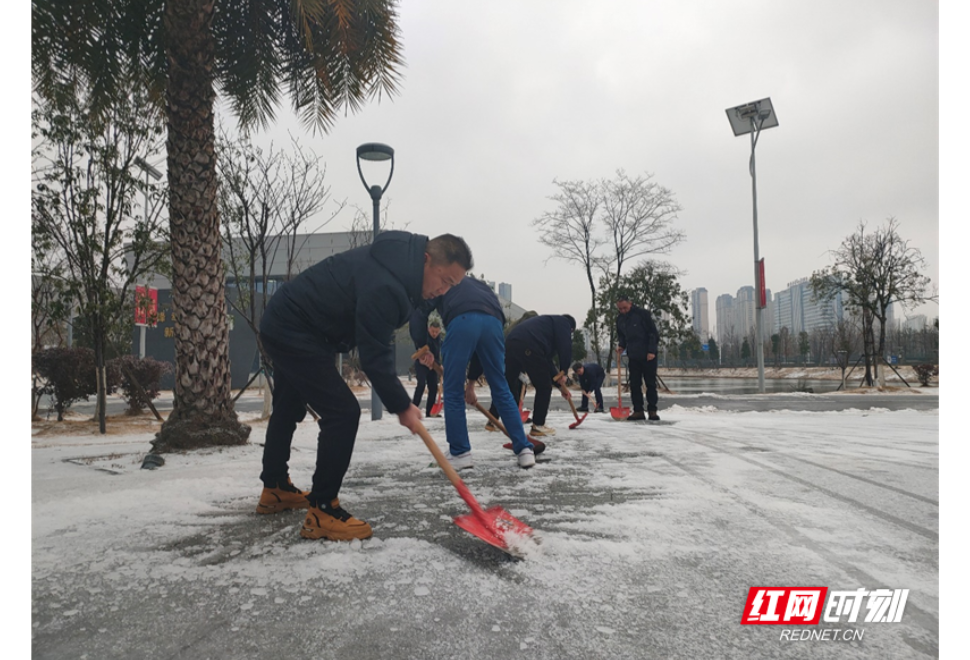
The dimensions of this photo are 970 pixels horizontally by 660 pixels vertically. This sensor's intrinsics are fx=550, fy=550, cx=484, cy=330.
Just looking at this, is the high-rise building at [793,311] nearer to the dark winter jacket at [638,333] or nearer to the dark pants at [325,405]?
the dark winter jacket at [638,333]

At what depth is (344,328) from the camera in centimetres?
265

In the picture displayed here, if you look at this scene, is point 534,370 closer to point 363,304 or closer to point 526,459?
point 526,459

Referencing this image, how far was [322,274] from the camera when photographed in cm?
262

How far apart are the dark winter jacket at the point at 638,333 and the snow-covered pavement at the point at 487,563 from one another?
3.63 metres

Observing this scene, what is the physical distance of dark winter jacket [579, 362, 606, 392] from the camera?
9594 mm

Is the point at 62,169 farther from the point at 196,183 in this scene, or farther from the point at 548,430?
the point at 548,430

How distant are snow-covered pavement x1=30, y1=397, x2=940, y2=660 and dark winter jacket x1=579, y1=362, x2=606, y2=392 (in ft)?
17.8

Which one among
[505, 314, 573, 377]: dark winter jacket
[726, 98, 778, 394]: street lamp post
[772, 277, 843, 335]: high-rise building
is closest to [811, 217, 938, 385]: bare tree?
[726, 98, 778, 394]: street lamp post

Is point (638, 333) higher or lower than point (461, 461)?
higher

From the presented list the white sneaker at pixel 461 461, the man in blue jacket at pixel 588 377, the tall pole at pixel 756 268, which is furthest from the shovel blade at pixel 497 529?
the tall pole at pixel 756 268

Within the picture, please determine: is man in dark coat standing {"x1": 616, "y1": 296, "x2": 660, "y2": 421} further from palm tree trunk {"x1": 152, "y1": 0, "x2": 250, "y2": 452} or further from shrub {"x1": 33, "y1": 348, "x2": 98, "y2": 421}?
shrub {"x1": 33, "y1": 348, "x2": 98, "y2": 421}

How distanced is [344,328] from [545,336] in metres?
3.53

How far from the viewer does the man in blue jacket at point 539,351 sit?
5.73 meters

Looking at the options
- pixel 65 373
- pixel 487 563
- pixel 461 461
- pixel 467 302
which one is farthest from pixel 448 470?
pixel 65 373
